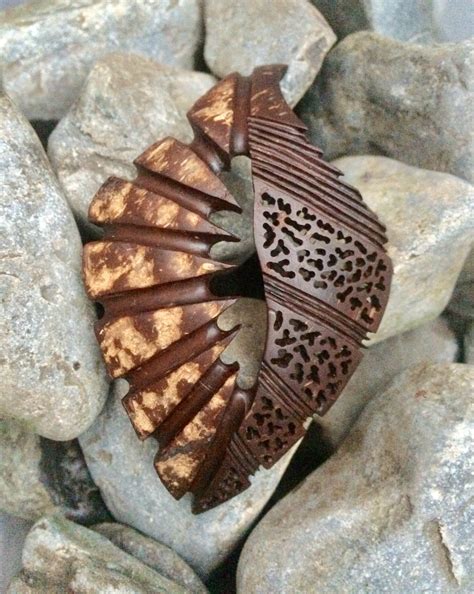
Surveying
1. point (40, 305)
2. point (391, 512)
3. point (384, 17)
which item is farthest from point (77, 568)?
point (384, 17)

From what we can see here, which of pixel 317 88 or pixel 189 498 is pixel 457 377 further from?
pixel 317 88

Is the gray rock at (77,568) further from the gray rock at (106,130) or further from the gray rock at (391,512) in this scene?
the gray rock at (106,130)

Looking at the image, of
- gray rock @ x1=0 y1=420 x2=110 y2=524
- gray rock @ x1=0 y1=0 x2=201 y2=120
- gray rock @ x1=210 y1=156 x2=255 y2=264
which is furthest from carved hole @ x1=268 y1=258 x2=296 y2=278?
gray rock @ x1=0 y1=0 x2=201 y2=120

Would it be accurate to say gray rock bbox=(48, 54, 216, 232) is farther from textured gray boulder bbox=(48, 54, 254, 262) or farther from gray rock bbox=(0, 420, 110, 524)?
gray rock bbox=(0, 420, 110, 524)

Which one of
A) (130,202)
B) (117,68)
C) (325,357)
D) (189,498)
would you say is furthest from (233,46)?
(189,498)

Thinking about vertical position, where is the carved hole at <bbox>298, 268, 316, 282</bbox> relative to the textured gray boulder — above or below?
below

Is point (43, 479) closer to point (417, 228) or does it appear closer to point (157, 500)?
point (157, 500)
